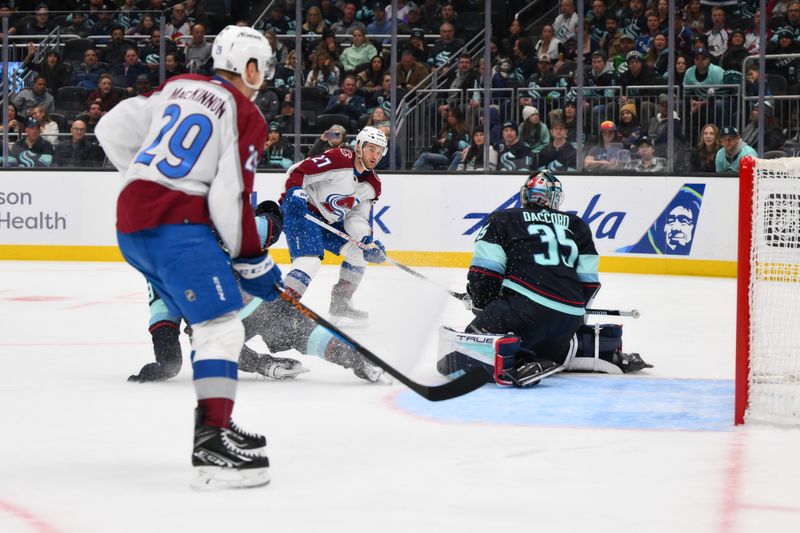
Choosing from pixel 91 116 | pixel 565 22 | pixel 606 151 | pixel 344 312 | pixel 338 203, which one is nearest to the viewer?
pixel 338 203

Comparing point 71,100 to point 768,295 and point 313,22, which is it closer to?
point 313,22

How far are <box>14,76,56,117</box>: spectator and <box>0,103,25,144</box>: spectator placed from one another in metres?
0.06

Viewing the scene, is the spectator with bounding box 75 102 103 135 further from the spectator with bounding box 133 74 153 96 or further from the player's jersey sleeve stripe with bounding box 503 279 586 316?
the player's jersey sleeve stripe with bounding box 503 279 586 316

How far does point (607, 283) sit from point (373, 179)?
2.86m

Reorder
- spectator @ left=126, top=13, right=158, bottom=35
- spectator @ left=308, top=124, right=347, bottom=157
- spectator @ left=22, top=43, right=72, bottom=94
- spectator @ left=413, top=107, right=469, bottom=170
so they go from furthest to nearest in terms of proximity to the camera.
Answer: spectator @ left=126, top=13, right=158, bottom=35
spectator @ left=22, top=43, right=72, bottom=94
spectator @ left=308, top=124, right=347, bottom=157
spectator @ left=413, top=107, right=469, bottom=170

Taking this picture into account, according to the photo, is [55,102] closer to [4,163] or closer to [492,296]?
[4,163]

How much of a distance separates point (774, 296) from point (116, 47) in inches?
352

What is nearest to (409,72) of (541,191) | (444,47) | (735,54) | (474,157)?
(444,47)

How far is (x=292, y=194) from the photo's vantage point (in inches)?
258

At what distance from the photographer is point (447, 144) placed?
10.6m

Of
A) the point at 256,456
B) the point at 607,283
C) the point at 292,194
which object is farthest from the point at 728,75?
the point at 256,456

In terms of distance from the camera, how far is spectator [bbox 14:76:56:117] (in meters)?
11.4

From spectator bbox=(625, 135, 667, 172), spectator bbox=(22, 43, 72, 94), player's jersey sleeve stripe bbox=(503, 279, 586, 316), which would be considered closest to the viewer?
player's jersey sleeve stripe bbox=(503, 279, 586, 316)

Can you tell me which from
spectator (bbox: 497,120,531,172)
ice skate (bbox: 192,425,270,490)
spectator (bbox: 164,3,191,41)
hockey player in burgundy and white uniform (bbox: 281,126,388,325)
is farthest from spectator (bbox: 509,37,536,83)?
ice skate (bbox: 192,425,270,490)
